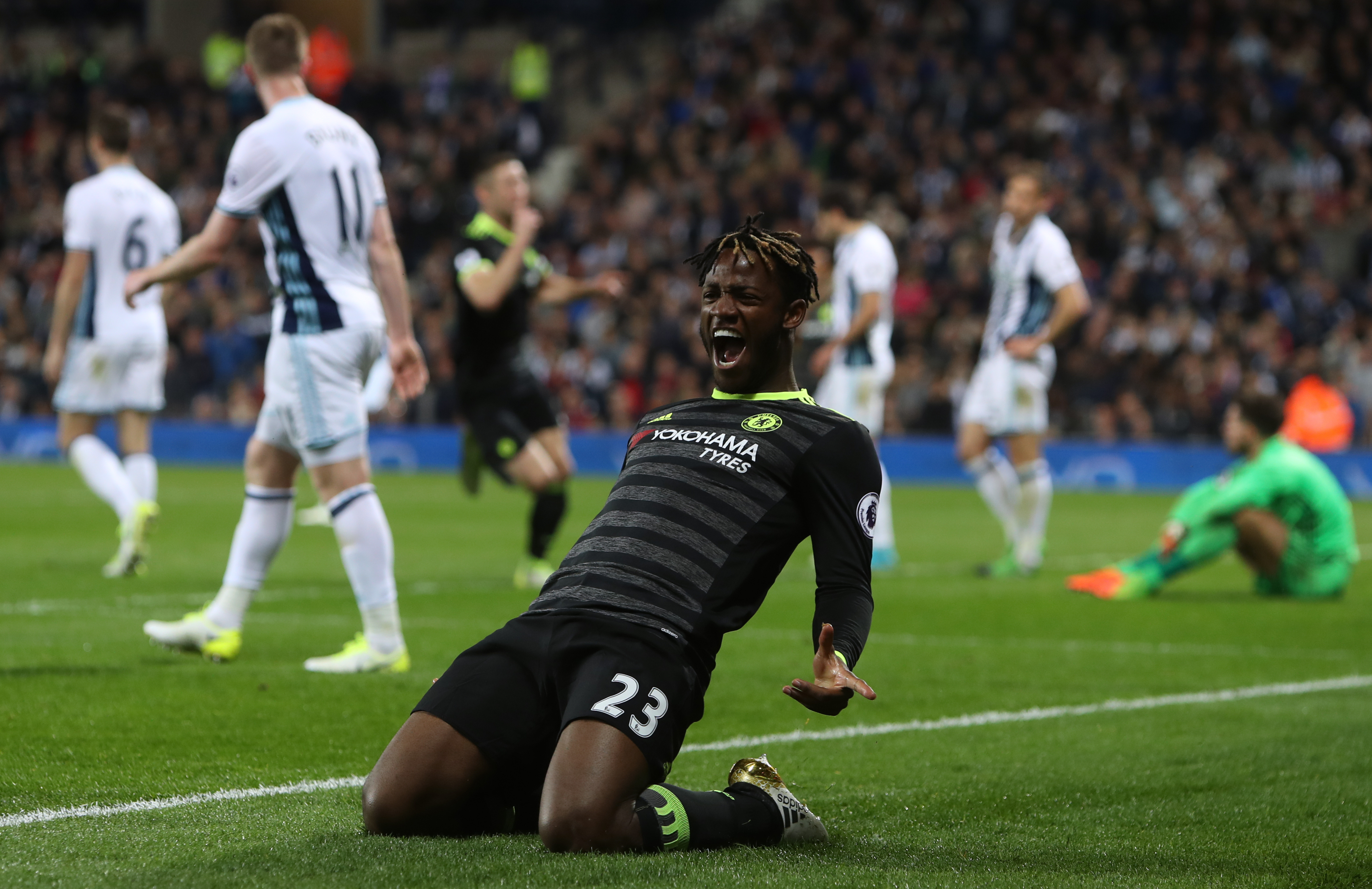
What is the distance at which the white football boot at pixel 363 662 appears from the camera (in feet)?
20.5

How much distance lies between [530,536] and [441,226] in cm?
1926

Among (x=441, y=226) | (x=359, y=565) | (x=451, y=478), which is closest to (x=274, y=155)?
(x=359, y=565)

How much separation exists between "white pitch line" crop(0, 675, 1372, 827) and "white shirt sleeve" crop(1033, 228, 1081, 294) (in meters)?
4.38

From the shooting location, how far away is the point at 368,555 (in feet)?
20.2

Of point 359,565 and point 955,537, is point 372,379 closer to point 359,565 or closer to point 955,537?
point 955,537

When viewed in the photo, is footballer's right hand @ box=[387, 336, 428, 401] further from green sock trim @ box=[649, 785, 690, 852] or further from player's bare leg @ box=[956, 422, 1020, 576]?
player's bare leg @ box=[956, 422, 1020, 576]

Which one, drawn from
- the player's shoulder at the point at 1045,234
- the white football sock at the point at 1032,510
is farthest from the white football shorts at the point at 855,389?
the player's shoulder at the point at 1045,234

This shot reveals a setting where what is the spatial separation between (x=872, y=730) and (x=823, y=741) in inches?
11.8

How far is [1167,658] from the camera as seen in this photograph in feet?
24.3

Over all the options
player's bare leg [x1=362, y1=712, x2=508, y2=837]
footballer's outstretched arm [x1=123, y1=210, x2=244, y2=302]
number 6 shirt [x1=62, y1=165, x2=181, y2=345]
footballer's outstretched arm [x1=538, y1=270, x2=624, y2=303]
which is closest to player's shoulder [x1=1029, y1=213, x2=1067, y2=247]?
footballer's outstretched arm [x1=538, y1=270, x2=624, y2=303]

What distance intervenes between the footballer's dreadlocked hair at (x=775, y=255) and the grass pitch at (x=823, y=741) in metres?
1.27

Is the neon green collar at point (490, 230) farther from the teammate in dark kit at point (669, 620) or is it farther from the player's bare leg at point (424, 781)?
the player's bare leg at point (424, 781)

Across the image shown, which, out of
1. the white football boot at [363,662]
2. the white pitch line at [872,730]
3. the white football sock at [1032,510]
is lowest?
the white football sock at [1032,510]

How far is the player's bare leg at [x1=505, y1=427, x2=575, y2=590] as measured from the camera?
9.61 metres
